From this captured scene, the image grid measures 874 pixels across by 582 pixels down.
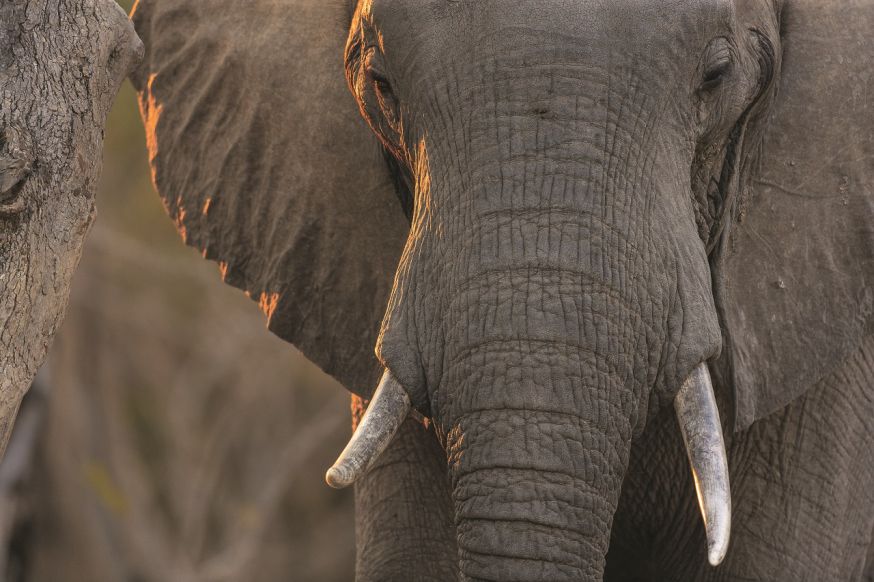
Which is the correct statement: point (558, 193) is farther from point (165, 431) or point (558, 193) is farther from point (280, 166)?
point (165, 431)

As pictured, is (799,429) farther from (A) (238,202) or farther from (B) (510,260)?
(A) (238,202)

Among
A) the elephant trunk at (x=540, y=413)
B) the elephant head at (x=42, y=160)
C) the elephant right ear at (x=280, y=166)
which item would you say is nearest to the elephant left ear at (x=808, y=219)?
the elephant trunk at (x=540, y=413)

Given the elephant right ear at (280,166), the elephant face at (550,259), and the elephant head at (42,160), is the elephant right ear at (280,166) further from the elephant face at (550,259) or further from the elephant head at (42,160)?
the elephant head at (42,160)

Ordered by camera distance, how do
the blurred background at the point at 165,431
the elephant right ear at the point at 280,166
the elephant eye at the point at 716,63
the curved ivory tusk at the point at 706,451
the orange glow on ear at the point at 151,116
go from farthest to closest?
the blurred background at the point at 165,431
the orange glow on ear at the point at 151,116
the elephant right ear at the point at 280,166
the elephant eye at the point at 716,63
the curved ivory tusk at the point at 706,451

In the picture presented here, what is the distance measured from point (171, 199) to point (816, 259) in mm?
1449

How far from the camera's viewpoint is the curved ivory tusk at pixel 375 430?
110 inches

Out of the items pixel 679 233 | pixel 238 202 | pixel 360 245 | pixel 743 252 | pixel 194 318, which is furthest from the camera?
pixel 194 318

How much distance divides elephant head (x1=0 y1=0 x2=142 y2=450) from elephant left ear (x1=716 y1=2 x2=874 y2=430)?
118 cm

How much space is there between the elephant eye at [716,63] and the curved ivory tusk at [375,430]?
75cm

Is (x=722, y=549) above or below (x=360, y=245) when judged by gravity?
below

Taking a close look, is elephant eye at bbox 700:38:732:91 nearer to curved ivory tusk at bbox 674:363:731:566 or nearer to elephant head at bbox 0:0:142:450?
curved ivory tusk at bbox 674:363:731:566

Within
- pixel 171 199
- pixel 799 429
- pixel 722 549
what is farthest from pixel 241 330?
pixel 722 549

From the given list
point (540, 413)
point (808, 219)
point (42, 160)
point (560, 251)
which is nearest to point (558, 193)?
point (560, 251)

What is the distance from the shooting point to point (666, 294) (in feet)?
9.37
